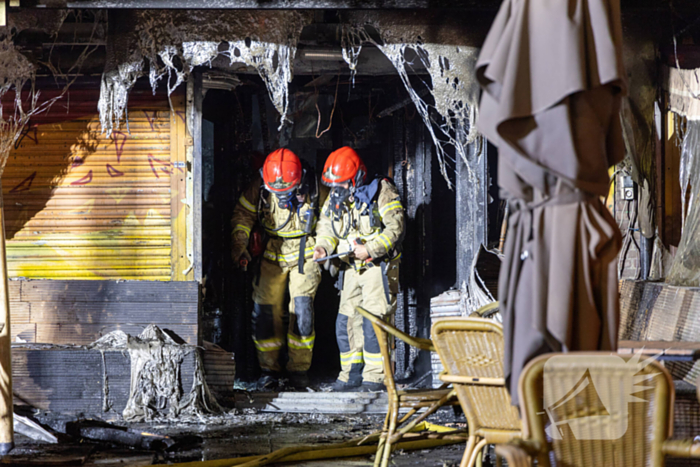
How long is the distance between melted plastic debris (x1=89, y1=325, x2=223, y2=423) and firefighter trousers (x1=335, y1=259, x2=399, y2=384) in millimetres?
1743

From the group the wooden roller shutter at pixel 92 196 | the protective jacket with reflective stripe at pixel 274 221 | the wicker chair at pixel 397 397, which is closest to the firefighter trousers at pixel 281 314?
the protective jacket with reflective stripe at pixel 274 221

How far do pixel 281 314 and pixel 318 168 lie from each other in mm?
2230

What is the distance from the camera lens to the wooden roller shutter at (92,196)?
7.12 metres

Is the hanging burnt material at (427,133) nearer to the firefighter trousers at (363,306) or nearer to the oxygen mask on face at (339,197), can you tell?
the firefighter trousers at (363,306)

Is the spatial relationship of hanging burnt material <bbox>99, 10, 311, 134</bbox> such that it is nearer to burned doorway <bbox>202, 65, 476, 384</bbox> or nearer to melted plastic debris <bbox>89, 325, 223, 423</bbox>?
burned doorway <bbox>202, 65, 476, 384</bbox>

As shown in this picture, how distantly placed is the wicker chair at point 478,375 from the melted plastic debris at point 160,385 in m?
3.51

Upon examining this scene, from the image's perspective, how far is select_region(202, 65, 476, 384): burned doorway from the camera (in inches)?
323

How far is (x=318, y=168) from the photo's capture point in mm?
9188

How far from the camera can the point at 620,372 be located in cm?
203

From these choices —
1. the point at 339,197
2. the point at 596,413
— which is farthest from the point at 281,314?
the point at 596,413

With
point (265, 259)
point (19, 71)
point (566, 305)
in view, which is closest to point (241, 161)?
point (265, 259)

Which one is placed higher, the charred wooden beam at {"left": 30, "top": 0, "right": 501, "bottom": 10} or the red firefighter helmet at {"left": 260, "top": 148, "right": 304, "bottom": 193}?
the charred wooden beam at {"left": 30, "top": 0, "right": 501, "bottom": 10}

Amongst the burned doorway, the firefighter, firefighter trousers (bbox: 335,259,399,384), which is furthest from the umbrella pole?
firefighter trousers (bbox: 335,259,399,384)

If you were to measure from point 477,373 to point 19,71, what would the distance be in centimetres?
488
